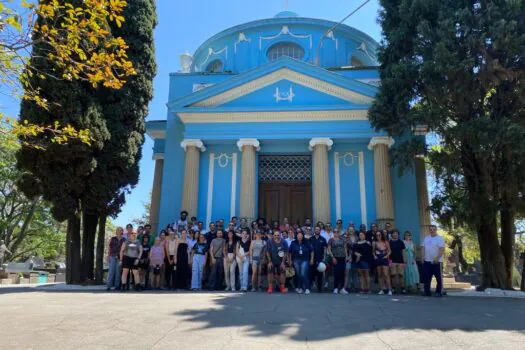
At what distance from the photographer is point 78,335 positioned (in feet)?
16.6

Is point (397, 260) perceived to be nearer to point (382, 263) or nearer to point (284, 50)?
point (382, 263)

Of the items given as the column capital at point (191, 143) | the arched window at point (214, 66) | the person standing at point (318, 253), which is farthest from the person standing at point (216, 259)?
the arched window at point (214, 66)

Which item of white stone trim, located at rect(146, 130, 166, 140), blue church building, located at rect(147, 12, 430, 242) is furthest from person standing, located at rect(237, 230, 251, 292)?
white stone trim, located at rect(146, 130, 166, 140)

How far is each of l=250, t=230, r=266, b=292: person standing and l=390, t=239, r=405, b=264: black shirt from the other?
308 cm

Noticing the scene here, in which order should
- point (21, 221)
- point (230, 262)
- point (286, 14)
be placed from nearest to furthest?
point (230, 262) → point (286, 14) → point (21, 221)

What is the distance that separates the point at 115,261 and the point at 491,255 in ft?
31.8

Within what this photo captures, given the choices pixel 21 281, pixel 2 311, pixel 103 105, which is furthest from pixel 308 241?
pixel 21 281

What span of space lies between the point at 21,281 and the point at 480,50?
21176 mm

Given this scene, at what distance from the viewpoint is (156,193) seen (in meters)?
17.4

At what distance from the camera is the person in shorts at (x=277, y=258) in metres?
10.1

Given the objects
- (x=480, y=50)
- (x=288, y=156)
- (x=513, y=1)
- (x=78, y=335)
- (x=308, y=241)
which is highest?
(x=513, y=1)

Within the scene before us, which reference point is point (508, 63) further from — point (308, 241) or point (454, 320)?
point (454, 320)

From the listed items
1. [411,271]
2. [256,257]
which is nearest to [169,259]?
[256,257]

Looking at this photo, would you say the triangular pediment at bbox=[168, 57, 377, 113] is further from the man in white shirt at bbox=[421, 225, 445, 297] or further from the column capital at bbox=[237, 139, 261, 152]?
the man in white shirt at bbox=[421, 225, 445, 297]
